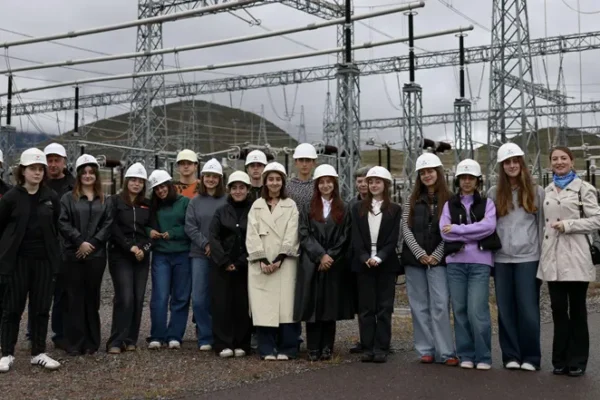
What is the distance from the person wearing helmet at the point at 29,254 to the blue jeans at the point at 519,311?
3635mm

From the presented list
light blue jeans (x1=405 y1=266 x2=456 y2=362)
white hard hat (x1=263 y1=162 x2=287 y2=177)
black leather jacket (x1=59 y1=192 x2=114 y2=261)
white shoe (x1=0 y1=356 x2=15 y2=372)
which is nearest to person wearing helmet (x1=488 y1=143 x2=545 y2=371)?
light blue jeans (x1=405 y1=266 x2=456 y2=362)

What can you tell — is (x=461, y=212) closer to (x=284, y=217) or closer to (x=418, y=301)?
(x=418, y=301)

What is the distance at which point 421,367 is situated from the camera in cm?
582

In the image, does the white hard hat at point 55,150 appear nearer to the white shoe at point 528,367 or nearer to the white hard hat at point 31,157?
the white hard hat at point 31,157

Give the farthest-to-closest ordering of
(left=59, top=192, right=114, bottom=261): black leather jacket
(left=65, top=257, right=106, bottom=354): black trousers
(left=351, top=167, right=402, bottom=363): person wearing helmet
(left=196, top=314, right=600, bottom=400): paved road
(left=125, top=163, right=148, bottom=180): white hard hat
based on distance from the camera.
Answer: (left=125, top=163, right=148, bottom=180): white hard hat
(left=65, top=257, right=106, bottom=354): black trousers
(left=59, top=192, right=114, bottom=261): black leather jacket
(left=351, top=167, right=402, bottom=363): person wearing helmet
(left=196, top=314, right=600, bottom=400): paved road

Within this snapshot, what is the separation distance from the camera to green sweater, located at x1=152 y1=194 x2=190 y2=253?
6.74 metres

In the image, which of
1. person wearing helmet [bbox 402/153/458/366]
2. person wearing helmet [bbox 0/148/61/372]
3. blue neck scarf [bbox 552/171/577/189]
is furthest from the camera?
person wearing helmet [bbox 402/153/458/366]

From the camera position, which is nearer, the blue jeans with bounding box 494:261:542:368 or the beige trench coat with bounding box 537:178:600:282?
the beige trench coat with bounding box 537:178:600:282

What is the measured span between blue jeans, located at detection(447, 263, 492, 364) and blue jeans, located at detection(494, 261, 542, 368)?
112mm

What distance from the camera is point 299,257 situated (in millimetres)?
6285

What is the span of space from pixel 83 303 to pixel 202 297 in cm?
107

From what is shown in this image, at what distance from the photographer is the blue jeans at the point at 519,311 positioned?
5.67 meters

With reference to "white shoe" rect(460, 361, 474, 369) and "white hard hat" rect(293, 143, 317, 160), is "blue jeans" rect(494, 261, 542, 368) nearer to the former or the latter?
"white shoe" rect(460, 361, 474, 369)

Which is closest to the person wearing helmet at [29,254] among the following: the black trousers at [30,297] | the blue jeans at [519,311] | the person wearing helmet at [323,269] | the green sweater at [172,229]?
the black trousers at [30,297]
